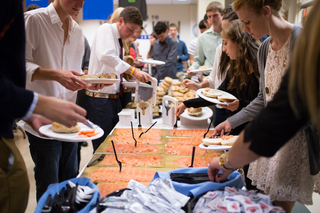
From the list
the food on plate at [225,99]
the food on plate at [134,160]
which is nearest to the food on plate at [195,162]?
the food on plate at [134,160]

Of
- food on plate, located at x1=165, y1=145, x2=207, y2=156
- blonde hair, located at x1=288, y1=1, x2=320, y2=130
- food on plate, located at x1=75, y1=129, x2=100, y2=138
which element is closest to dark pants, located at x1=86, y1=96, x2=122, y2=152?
food on plate, located at x1=165, y1=145, x2=207, y2=156

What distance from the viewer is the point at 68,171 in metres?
1.93

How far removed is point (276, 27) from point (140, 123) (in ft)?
5.92

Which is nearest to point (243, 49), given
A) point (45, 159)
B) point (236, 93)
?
point (236, 93)

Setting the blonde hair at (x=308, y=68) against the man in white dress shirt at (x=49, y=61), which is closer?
the blonde hair at (x=308, y=68)

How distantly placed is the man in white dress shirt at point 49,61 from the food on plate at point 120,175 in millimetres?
359

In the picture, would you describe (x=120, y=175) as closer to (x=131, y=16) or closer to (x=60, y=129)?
(x=60, y=129)

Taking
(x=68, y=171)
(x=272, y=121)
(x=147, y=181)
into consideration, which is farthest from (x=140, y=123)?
(x=272, y=121)

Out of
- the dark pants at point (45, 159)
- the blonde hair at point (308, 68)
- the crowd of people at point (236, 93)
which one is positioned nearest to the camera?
the blonde hair at point (308, 68)

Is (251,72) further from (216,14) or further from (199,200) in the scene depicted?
(216,14)

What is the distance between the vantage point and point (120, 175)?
1.60 metres

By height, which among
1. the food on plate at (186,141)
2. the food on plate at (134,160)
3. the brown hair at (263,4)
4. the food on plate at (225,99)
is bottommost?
the food on plate at (186,141)

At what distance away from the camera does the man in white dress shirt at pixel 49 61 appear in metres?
1.55

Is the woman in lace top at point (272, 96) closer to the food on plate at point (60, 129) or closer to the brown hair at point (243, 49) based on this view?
the brown hair at point (243, 49)
